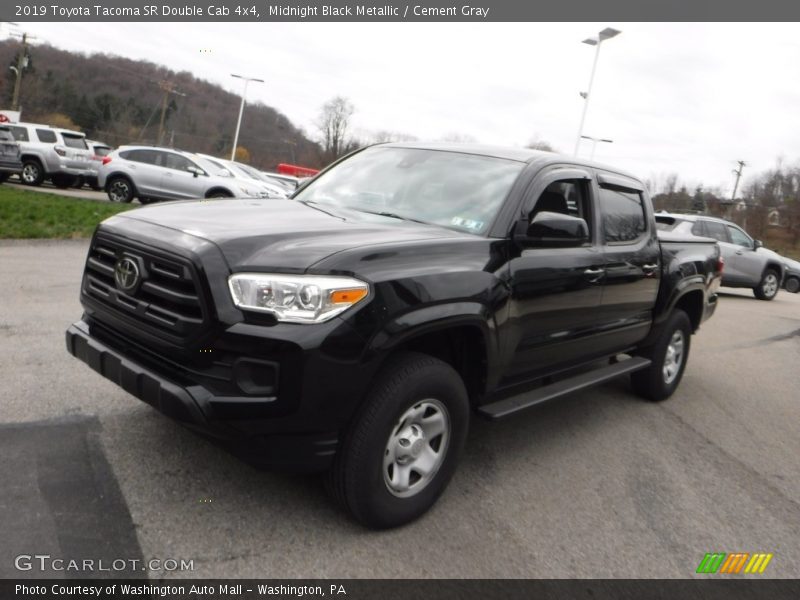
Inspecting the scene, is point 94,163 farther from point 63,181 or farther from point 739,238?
point 739,238

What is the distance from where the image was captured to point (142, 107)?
76.2m

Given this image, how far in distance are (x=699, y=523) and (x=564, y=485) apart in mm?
748

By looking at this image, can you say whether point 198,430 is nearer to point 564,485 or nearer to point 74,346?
point 74,346

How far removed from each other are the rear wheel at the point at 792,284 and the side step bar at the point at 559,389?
18833mm

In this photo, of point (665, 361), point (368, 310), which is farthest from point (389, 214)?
point (665, 361)

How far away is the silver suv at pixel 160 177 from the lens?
16.6 m

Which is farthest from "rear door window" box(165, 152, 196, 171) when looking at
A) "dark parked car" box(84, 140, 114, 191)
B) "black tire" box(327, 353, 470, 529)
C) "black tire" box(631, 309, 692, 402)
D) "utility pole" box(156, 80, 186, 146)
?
"utility pole" box(156, 80, 186, 146)

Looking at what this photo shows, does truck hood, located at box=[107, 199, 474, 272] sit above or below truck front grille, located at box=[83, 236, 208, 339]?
above

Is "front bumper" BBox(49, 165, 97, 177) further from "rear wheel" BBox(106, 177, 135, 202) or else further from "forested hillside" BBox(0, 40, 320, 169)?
"forested hillside" BBox(0, 40, 320, 169)

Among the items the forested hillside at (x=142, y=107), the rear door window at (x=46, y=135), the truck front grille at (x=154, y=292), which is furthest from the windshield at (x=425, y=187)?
the forested hillside at (x=142, y=107)

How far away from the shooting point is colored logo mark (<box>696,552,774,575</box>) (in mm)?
3256

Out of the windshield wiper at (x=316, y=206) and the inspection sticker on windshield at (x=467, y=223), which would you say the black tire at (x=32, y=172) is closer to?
the windshield wiper at (x=316, y=206)

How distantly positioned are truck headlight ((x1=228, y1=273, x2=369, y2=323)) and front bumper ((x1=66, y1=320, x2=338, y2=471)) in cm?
37

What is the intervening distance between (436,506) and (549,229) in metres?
1.65
